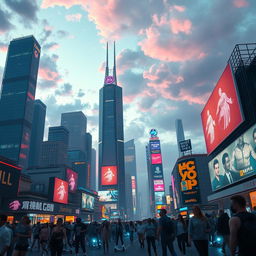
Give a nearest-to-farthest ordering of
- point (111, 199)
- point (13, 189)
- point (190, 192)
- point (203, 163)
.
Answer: point (13, 189)
point (190, 192)
point (203, 163)
point (111, 199)

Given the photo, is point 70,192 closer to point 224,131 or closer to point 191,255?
point 224,131

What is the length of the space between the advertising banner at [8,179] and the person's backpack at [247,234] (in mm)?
53725

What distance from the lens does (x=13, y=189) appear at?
174 feet

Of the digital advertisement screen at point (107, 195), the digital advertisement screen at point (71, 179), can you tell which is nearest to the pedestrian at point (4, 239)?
the digital advertisement screen at point (71, 179)

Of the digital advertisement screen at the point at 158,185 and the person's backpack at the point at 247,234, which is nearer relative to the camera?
the person's backpack at the point at 247,234

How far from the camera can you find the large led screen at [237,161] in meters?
28.2

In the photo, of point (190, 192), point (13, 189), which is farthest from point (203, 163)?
point (13, 189)

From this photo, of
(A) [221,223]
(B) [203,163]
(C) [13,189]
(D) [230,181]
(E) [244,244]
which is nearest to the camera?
(E) [244,244]

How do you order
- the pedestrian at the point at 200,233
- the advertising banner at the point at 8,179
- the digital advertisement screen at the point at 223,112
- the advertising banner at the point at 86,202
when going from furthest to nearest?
the advertising banner at the point at 86,202, the advertising banner at the point at 8,179, the digital advertisement screen at the point at 223,112, the pedestrian at the point at 200,233

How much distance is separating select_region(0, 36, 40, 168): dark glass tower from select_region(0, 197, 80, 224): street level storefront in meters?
104

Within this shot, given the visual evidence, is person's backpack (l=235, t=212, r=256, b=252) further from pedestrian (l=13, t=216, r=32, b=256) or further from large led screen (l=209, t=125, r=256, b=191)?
large led screen (l=209, t=125, r=256, b=191)

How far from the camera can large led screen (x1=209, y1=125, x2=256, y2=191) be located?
28.2 metres

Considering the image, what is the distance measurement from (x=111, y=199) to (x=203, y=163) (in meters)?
106

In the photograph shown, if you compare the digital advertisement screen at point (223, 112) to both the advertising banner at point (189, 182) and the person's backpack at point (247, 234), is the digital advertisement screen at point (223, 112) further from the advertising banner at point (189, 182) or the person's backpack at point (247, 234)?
the person's backpack at point (247, 234)
